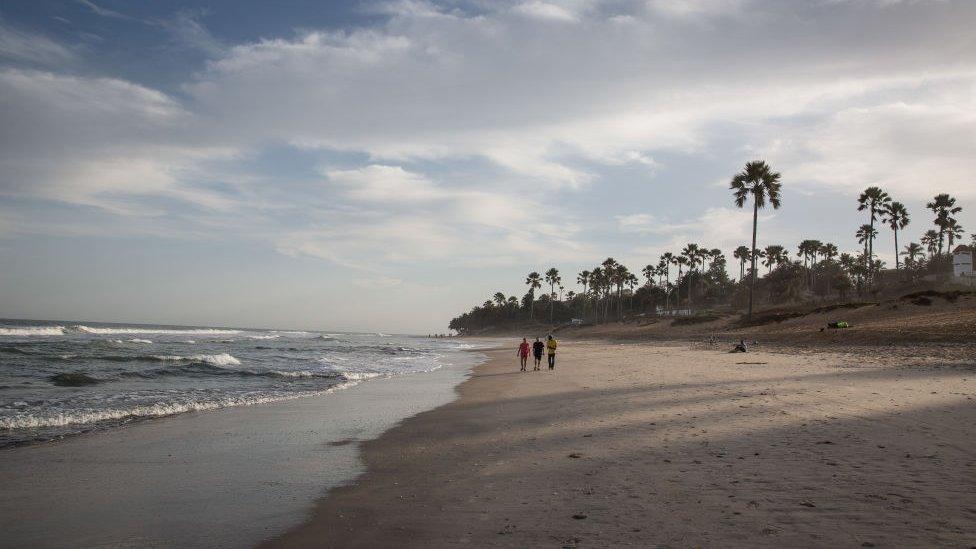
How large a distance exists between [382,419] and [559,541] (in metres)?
8.15

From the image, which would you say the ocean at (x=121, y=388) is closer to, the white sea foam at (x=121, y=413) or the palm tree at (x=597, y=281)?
the white sea foam at (x=121, y=413)

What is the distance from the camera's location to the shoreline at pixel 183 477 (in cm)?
534

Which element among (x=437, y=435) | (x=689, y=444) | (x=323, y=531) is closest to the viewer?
(x=323, y=531)

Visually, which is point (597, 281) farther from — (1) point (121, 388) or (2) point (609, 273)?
(1) point (121, 388)

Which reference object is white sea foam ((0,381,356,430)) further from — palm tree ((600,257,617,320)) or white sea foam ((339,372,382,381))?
palm tree ((600,257,617,320))

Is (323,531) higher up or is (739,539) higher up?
(739,539)

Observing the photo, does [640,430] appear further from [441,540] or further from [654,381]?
[654,381]

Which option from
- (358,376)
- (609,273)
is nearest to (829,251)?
(609,273)

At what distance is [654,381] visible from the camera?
16672 millimetres

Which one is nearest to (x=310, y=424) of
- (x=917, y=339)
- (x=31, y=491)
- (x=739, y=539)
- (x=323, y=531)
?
(x=31, y=491)

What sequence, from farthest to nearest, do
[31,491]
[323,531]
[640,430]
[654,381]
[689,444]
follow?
[654,381] → [640,430] → [689,444] → [31,491] → [323,531]

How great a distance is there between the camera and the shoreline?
5336mm

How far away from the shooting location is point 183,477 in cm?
729

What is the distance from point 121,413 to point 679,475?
1240 cm
